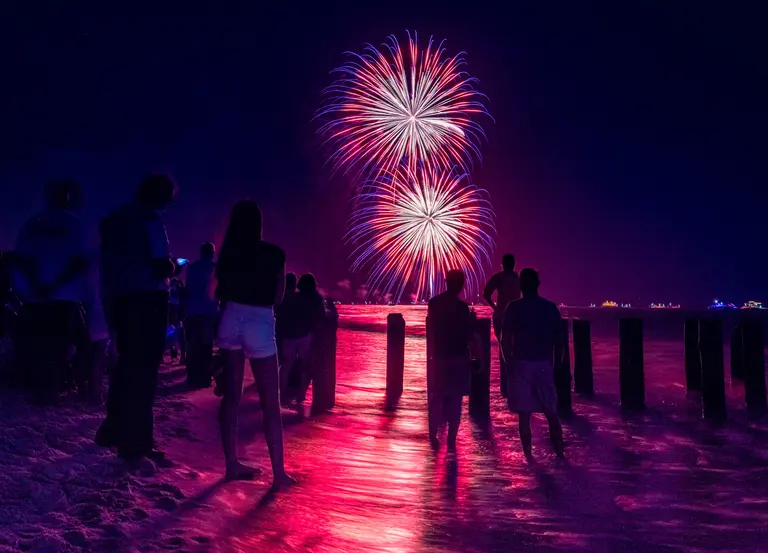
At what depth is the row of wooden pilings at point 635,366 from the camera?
9773mm

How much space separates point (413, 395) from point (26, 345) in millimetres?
6665

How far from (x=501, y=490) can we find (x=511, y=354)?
1.70m

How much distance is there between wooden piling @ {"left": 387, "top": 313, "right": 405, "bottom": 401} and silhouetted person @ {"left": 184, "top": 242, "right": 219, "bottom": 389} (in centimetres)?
272

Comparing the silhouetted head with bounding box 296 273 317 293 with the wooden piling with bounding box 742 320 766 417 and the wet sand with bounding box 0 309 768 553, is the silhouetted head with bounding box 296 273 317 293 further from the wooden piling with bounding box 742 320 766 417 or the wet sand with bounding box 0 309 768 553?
the wooden piling with bounding box 742 320 766 417

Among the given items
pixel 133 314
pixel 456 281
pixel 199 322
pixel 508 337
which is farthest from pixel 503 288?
pixel 133 314

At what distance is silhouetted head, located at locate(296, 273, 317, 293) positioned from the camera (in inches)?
384

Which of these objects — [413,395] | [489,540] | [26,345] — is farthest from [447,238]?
[489,540]

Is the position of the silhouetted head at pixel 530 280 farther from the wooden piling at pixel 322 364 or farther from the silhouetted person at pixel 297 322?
the silhouetted person at pixel 297 322

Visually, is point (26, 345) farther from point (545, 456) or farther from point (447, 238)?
point (447, 238)

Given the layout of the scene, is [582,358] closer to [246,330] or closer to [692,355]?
[692,355]

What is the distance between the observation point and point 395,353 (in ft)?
36.2

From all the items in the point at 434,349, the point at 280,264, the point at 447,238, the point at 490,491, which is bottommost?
the point at 490,491

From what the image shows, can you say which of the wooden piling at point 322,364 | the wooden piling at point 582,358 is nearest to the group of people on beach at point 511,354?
the wooden piling at point 322,364

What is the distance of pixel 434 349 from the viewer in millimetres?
7711
